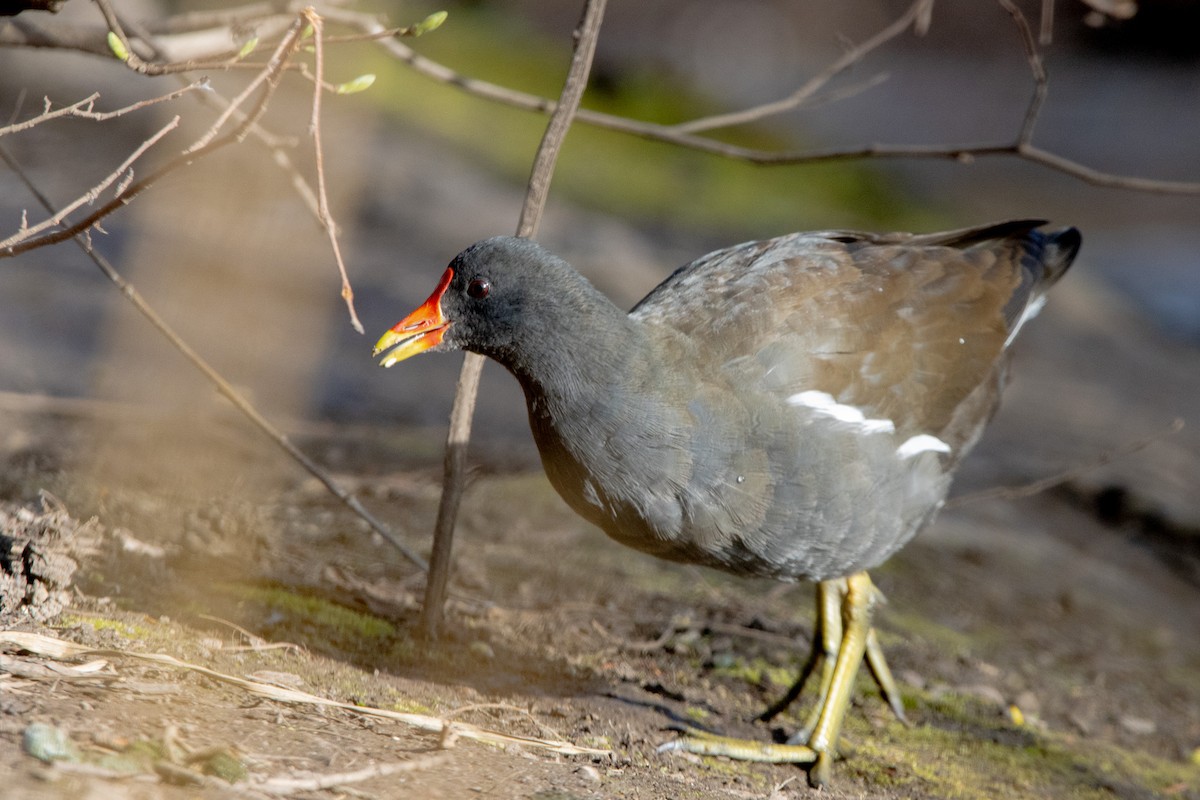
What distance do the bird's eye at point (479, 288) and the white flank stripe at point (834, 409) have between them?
83cm

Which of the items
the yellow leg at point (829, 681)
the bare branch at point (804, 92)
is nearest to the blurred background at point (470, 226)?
the bare branch at point (804, 92)

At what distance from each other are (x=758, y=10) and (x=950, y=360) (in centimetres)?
1817

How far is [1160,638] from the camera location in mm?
4953

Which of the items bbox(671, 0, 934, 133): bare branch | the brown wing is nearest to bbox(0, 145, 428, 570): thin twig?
the brown wing

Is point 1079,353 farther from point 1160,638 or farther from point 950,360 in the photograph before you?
point 950,360

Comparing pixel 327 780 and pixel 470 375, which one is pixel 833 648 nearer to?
pixel 470 375

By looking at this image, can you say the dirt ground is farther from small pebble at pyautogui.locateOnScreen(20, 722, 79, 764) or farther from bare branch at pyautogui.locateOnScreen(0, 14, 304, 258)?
bare branch at pyautogui.locateOnScreen(0, 14, 304, 258)

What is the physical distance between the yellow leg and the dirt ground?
0.06m

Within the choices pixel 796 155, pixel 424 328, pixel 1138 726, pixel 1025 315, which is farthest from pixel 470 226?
pixel 424 328

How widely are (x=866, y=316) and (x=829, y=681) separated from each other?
3.48ft

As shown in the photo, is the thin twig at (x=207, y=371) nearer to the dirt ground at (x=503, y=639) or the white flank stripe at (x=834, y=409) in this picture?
the dirt ground at (x=503, y=639)

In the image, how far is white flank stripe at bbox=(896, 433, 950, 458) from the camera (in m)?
3.37

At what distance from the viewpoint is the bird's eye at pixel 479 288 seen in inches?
113

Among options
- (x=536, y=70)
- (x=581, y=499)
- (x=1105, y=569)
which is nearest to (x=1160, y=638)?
(x=1105, y=569)
